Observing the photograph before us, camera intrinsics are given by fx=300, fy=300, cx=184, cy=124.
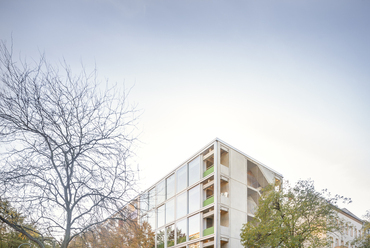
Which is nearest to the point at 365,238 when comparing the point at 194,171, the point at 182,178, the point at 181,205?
the point at 194,171

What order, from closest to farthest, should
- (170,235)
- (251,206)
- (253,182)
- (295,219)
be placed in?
(295,219), (251,206), (253,182), (170,235)

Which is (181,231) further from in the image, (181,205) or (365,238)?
(365,238)

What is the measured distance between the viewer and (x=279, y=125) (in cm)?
3559

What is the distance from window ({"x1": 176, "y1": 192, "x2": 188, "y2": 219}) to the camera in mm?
39569

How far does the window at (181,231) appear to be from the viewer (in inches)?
1505

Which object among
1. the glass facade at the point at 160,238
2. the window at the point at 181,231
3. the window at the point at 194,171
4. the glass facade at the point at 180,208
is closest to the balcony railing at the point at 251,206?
the glass facade at the point at 180,208

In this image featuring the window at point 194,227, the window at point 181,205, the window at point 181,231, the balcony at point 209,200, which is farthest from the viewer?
the window at point 181,205

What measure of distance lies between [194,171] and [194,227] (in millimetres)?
6983

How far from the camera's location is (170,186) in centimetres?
4472

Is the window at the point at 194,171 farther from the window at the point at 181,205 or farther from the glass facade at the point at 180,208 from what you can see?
the window at the point at 181,205

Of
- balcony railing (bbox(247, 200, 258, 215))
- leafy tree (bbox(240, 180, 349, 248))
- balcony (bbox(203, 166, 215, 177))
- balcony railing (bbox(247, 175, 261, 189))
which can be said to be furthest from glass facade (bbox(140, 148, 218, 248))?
leafy tree (bbox(240, 180, 349, 248))

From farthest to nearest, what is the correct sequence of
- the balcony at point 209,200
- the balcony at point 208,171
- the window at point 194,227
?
the balcony at point 208,171
the window at point 194,227
the balcony at point 209,200

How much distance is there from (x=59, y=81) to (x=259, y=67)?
1717 centimetres

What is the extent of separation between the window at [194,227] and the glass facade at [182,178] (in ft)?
16.0
